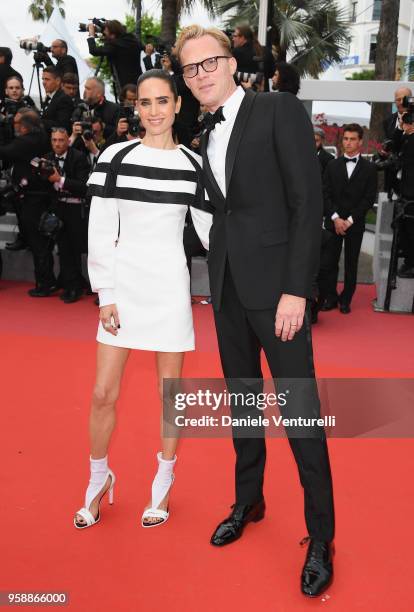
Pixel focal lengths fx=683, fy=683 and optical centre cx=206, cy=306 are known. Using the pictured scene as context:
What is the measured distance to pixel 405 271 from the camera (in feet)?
21.6

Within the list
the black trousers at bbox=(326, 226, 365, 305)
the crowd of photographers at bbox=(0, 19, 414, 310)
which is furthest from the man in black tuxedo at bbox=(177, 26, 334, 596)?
the black trousers at bbox=(326, 226, 365, 305)

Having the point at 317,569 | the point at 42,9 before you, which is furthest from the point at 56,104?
the point at 42,9

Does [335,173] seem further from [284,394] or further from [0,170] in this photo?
[284,394]

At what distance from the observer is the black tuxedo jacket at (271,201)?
2172 mm

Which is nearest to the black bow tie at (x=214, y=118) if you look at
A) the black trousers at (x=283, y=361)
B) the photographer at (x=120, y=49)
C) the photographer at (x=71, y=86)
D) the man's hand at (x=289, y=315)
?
the black trousers at (x=283, y=361)

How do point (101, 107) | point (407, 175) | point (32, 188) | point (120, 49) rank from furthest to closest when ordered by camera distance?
point (120, 49), point (101, 107), point (32, 188), point (407, 175)

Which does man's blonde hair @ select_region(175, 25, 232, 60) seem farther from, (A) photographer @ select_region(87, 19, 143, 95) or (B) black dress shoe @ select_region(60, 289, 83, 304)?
(A) photographer @ select_region(87, 19, 143, 95)

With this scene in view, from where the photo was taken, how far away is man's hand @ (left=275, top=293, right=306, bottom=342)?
7.24 feet

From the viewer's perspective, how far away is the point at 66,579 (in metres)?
2.37

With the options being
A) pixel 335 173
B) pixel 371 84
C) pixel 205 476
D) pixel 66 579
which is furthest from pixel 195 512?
pixel 371 84

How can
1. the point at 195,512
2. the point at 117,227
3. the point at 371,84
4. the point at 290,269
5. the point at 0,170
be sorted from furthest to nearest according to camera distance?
the point at 371,84 < the point at 0,170 < the point at 195,512 < the point at 117,227 < the point at 290,269

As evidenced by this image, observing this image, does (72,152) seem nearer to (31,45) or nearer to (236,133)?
(31,45)

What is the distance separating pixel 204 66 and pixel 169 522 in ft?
5.76

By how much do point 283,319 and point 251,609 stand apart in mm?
956
